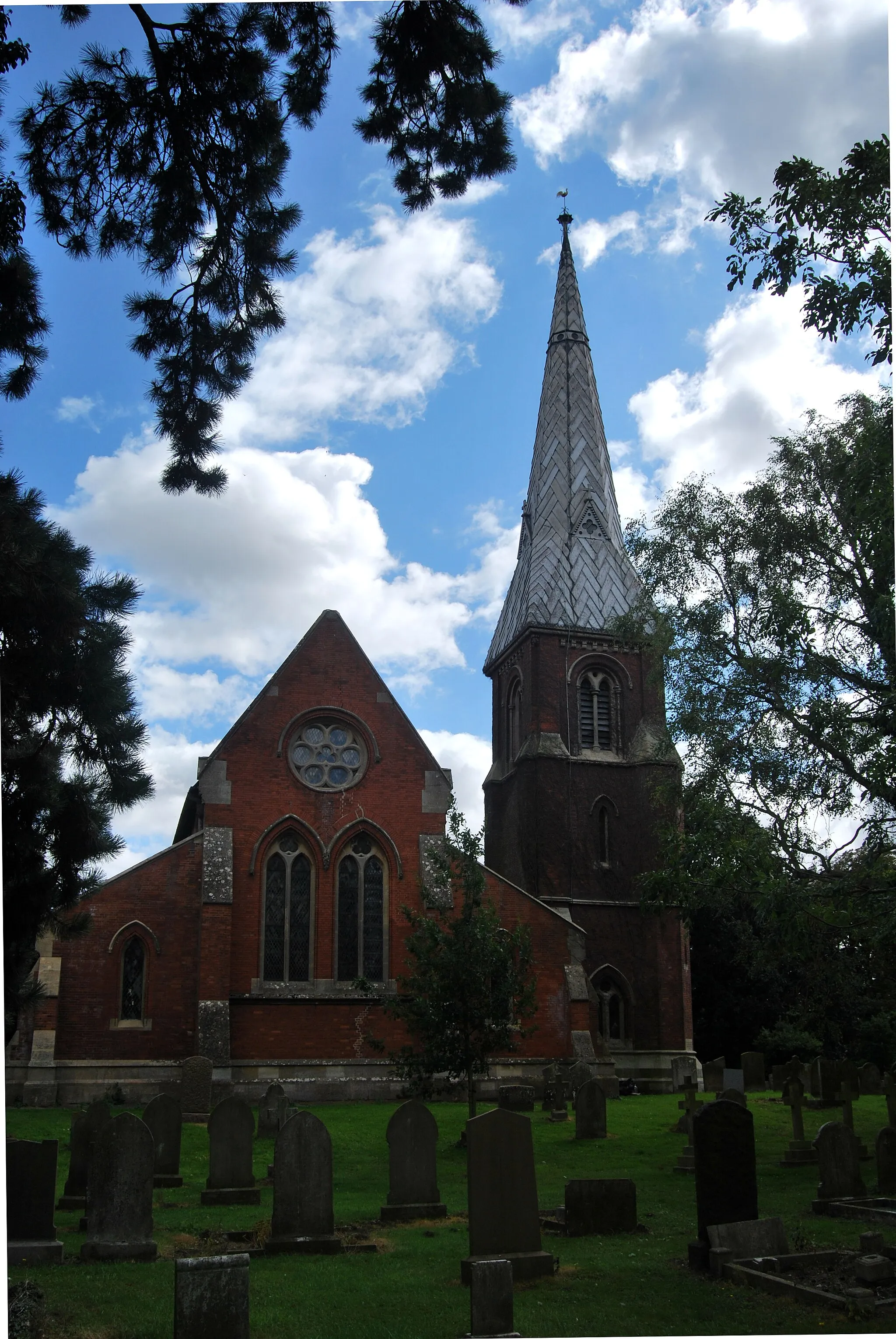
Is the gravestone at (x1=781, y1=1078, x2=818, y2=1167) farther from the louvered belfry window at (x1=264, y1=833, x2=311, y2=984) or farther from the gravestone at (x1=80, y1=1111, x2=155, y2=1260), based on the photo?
the louvered belfry window at (x1=264, y1=833, x2=311, y2=984)

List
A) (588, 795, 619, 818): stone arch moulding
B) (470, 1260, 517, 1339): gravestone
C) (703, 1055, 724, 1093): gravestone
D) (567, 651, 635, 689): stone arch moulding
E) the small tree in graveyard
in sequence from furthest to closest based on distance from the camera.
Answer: (567, 651, 635, 689): stone arch moulding
(588, 795, 619, 818): stone arch moulding
(703, 1055, 724, 1093): gravestone
the small tree in graveyard
(470, 1260, 517, 1339): gravestone

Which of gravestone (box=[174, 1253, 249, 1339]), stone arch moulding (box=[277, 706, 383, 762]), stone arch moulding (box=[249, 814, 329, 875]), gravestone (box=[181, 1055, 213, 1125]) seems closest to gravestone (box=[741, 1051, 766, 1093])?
stone arch moulding (box=[249, 814, 329, 875])

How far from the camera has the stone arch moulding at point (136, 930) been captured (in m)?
24.9

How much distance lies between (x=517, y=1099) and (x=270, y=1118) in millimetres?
5991

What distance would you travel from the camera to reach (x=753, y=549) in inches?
772

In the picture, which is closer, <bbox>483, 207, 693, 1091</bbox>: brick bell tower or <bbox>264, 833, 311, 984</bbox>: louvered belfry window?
<bbox>264, 833, 311, 984</bbox>: louvered belfry window

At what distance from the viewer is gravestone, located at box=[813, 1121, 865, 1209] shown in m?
11.7

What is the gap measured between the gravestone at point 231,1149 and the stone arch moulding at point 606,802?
78.1 ft

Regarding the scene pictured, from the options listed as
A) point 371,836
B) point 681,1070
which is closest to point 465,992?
point 371,836

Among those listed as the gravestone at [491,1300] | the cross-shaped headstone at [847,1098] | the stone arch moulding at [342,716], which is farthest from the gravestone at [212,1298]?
the stone arch moulding at [342,716]

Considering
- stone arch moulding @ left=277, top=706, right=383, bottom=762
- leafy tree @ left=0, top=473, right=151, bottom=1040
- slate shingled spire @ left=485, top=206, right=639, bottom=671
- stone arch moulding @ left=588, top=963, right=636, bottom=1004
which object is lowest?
stone arch moulding @ left=588, top=963, right=636, bottom=1004

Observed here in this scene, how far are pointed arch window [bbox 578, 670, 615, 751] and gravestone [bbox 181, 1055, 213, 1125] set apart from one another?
17534mm

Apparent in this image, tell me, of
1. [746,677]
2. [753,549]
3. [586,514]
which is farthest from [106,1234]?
[586,514]

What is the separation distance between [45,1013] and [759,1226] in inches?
725
